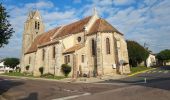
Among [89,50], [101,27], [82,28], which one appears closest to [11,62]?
[82,28]

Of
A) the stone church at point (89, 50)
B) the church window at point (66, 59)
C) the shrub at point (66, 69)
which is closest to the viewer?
the stone church at point (89, 50)

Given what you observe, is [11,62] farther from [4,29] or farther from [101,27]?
[4,29]

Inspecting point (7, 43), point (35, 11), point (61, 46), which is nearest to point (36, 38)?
point (35, 11)

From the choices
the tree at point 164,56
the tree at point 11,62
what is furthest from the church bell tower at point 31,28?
the tree at point 164,56

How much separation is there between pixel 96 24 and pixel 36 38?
2412 centimetres

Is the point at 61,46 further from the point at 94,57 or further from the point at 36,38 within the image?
the point at 36,38

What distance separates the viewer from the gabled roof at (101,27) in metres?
35.4

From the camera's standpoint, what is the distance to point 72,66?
35.1 meters

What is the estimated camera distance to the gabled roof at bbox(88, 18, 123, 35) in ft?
116

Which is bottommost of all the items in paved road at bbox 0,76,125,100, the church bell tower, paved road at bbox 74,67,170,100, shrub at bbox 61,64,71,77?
paved road at bbox 0,76,125,100

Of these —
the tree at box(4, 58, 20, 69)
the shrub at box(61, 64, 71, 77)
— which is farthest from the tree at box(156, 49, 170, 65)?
the tree at box(4, 58, 20, 69)

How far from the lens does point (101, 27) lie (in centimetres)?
3578

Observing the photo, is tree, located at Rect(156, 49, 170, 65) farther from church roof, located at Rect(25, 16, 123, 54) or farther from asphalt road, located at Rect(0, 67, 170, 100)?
asphalt road, located at Rect(0, 67, 170, 100)

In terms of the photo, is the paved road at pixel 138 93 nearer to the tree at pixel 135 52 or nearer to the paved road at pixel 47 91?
the paved road at pixel 47 91
